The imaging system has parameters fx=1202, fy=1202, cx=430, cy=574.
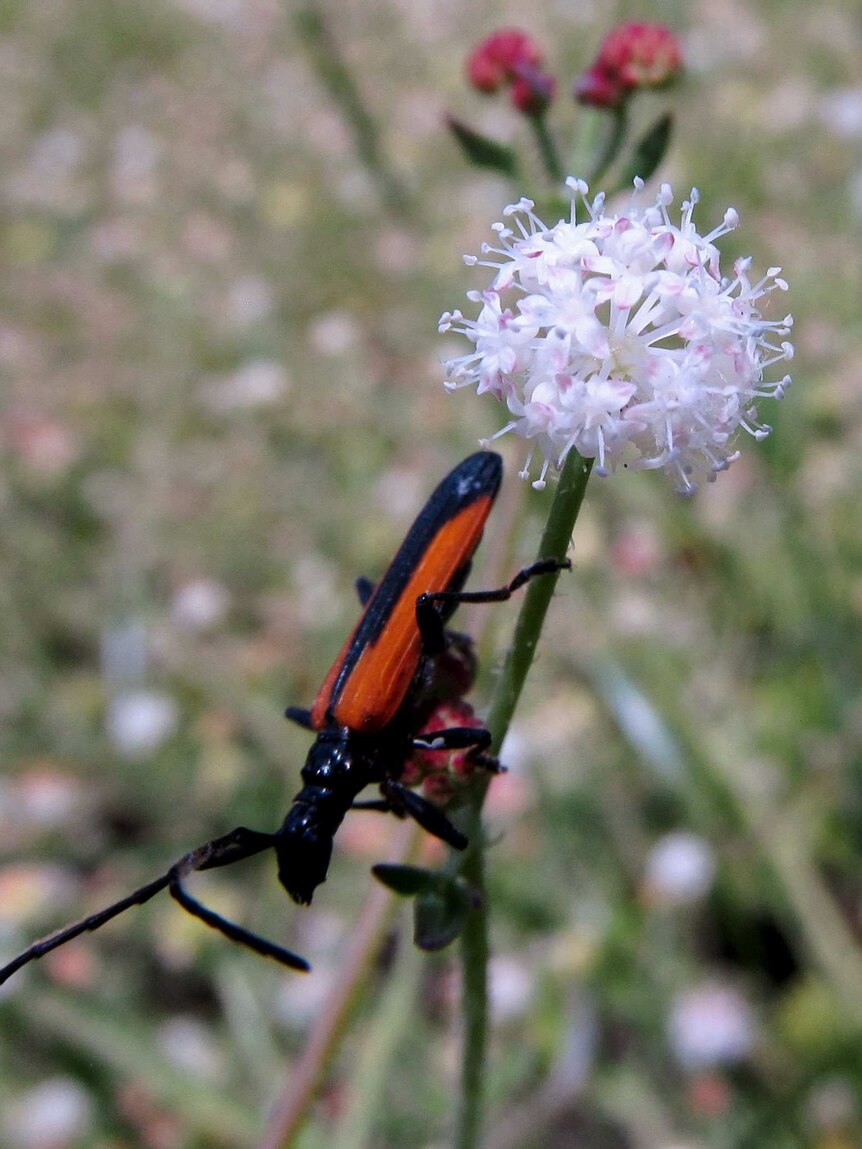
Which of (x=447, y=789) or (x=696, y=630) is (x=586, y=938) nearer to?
(x=696, y=630)

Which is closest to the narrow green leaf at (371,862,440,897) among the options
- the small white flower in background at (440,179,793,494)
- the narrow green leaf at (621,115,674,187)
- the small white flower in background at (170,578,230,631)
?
the small white flower in background at (440,179,793,494)

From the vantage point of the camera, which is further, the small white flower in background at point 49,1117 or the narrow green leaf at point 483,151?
the small white flower in background at point 49,1117

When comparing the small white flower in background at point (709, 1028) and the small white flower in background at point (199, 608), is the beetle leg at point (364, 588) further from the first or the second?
the small white flower in background at point (199, 608)

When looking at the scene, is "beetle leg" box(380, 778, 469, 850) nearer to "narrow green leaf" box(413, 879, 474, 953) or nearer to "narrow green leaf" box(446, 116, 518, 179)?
"narrow green leaf" box(413, 879, 474, 953)

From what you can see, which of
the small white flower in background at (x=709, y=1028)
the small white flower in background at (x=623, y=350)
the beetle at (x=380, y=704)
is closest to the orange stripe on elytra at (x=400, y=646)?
the beetle at (x=380, y=704)

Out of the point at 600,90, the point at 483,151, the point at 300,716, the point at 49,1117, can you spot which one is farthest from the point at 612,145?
the point at 49,1117

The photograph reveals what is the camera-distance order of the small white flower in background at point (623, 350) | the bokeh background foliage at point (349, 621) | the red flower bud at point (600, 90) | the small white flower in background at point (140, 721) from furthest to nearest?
the small white flower in background at point (140, 721) → the bokeh background foliage at point (349, 621) → the red flower bud at point (600, 90) → the small white flower in background at point (623, 350)
